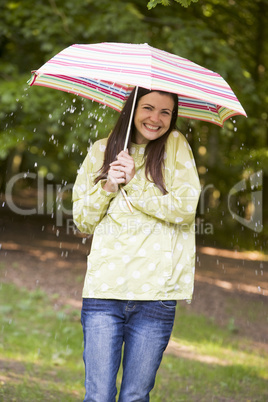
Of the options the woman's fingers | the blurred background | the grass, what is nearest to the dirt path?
the blurred background

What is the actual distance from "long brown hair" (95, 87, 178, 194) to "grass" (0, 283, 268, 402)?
2112mm

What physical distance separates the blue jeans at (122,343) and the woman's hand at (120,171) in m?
0.53

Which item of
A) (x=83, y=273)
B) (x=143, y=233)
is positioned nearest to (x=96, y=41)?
(x=83, y=273)

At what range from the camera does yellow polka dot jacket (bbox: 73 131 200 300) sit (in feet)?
8.55

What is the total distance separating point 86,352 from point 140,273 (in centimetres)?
44

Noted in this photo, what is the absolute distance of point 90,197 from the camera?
106 inches

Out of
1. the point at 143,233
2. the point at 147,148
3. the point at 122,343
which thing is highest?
the point at 147,148

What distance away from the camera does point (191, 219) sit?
270 centimetres

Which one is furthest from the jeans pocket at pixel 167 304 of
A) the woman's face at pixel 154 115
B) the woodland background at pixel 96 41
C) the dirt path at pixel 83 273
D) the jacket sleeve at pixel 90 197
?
the woodland background at pixel 96 41

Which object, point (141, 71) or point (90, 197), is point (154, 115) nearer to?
point (141, 71)

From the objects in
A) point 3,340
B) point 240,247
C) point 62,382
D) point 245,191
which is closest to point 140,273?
point 62,382

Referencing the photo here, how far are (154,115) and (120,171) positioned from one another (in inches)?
12.5
